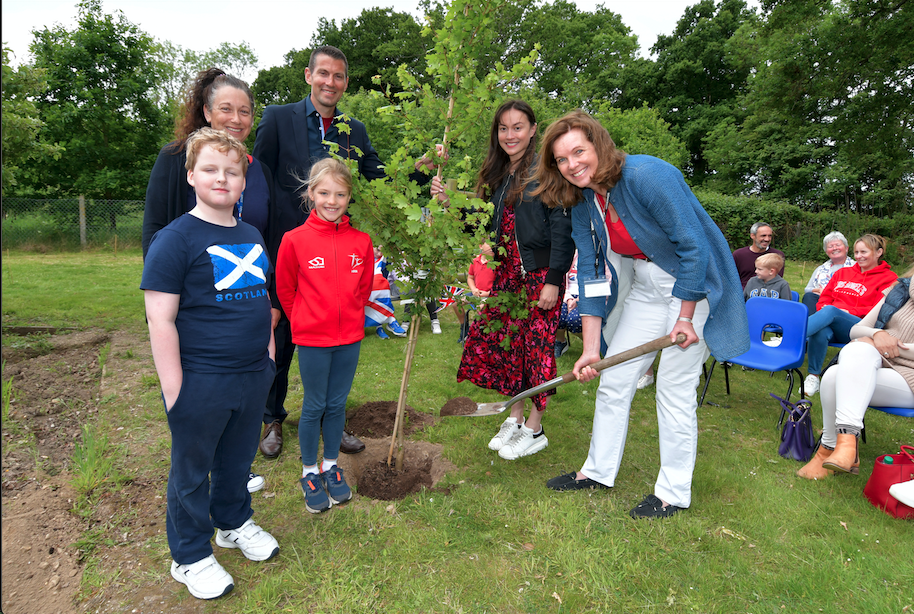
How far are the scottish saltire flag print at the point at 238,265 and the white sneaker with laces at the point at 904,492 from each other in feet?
12.5

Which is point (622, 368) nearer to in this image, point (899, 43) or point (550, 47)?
point (899, 43)

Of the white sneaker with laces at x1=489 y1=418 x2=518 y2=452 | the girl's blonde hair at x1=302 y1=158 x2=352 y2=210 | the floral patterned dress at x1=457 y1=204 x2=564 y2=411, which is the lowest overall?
the white sneaker with laces at x1=489 y1=418 x2=518 y2=452

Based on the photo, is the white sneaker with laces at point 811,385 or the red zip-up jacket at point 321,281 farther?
the white sneaker with laces at point 811,385

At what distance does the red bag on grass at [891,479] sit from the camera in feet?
10.7

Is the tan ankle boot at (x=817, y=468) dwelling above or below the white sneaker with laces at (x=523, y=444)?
above

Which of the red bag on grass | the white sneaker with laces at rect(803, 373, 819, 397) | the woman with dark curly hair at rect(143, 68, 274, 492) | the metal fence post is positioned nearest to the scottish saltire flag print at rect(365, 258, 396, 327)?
the woman with dark curly hair at rect(143, 68, 274, 492)

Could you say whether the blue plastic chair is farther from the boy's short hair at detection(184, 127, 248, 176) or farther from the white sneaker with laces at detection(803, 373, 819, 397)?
the boy's short hair at detection(184, 127, 248, 176)

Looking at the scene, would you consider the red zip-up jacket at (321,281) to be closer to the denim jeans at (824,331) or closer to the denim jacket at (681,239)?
the denim jacket at (681,239)

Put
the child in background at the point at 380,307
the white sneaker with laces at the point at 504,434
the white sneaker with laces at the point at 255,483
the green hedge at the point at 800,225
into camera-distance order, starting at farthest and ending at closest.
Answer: the green hedge at the point at 800,225
the child in background at the point at 380,307
the white sneaker with laces at the point at 504,434
the white sneaker with laces at the point at 255,483

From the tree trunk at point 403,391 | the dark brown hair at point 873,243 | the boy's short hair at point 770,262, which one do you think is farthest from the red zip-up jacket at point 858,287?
the tree trunk at point 403,391

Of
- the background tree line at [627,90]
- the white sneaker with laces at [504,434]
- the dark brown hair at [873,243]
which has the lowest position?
the white sneaker with laces at [504,434]

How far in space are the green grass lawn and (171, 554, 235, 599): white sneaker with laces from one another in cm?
6

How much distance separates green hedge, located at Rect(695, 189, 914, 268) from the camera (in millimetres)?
17969

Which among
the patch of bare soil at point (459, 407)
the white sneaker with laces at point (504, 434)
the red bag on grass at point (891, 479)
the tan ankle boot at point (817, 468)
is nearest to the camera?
the red bag on grass at point (891, 479)
